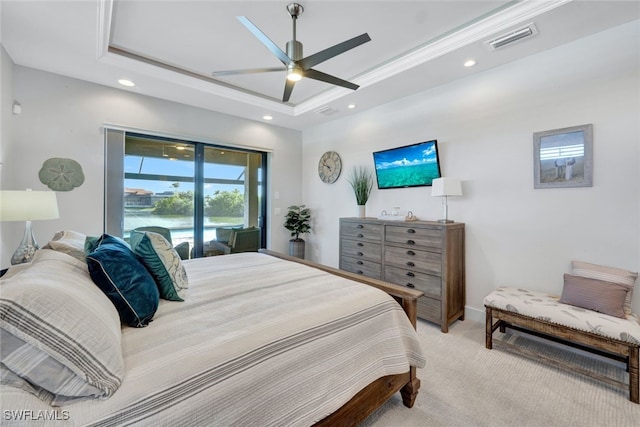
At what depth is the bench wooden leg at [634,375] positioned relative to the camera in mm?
1732

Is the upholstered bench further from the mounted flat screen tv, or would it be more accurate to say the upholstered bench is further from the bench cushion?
the mounted flat screen tv

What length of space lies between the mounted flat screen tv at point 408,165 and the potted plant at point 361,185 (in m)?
0.20

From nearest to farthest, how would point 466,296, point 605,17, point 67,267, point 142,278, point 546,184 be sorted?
1. point 67,267
2. point 142,278
3. point 605,17
4. point 546,184
5. point 466,296

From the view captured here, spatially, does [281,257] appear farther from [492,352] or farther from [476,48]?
[476,48]

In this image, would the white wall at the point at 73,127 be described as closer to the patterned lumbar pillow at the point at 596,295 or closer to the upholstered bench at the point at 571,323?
the upholstered bench at the point at 571,323

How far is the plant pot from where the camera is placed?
4.77 metres

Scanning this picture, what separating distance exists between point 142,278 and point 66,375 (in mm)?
535

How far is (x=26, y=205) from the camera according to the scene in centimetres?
189

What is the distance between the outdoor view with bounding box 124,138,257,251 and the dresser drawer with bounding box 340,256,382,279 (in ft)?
6.48

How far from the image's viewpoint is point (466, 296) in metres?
3.08

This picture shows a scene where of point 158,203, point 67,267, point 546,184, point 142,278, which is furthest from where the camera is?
point 158,203

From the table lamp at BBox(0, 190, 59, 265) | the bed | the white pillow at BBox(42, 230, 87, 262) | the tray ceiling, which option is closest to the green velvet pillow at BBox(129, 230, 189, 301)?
the bed

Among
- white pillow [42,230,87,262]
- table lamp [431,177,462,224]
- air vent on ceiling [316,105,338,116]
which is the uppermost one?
air vent on ceiling [316,105,338,116]

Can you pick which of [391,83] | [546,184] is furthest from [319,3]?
[546,184]
